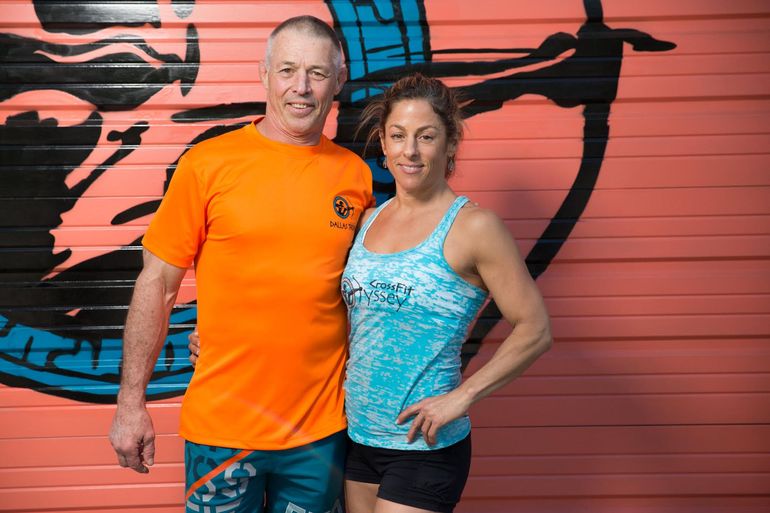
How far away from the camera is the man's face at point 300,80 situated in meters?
2.21

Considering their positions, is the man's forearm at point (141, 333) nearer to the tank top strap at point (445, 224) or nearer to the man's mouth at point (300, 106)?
the man's mouth at point (300, 106)

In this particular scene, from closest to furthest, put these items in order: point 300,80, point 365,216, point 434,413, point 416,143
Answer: point 434,413
point 416,143
point 300,80
point 365,216

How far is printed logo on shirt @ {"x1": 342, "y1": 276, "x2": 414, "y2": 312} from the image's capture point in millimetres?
2014

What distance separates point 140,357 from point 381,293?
2.76 ft

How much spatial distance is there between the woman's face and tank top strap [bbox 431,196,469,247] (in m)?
0.12

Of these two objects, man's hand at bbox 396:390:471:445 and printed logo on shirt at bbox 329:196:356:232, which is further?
printed logo on shirt at bbox 329:196:356:232

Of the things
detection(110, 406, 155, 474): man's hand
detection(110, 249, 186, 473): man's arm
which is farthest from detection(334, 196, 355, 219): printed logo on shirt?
detection(110, 406, 155, 474): man's hand

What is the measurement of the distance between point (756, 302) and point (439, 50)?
2.00 meters

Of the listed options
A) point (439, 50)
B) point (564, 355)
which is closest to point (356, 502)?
point (564, 355)

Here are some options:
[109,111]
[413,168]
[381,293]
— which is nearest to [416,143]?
[413,168]

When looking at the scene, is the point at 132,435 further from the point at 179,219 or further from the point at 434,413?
the point at 434,413

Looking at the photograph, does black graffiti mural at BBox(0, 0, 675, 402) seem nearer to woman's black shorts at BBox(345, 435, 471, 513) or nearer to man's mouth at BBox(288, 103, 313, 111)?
man's mouth at BBox(288, 103, 313, 111)

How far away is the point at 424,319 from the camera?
2023 mm

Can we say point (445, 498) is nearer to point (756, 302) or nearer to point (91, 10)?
point (756, 302)
